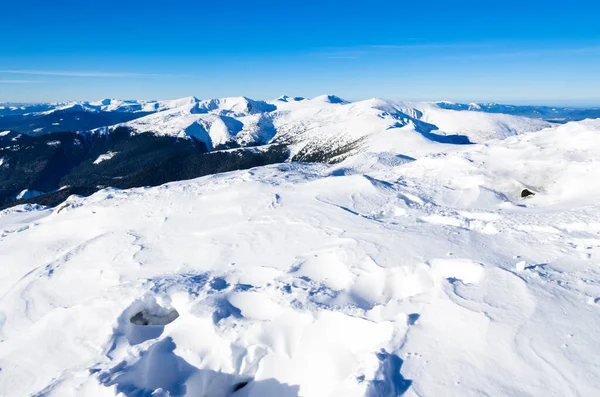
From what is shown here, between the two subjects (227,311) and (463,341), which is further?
(227,311)

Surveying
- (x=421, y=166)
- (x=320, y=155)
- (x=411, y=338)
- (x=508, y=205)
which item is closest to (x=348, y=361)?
(x=411, y=338)

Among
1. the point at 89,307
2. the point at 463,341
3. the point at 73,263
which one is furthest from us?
the point at 73,263

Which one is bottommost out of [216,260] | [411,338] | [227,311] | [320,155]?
[320,155]

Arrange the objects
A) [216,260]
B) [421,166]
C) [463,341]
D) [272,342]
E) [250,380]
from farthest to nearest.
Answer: [421,166] → [216,260] → [272,342] → [250,380] → [463,341]

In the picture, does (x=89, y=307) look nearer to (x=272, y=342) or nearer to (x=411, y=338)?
(x=272, y=342)

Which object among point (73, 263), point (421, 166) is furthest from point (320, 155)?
point (73, 263)

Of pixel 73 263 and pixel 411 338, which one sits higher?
pixel 411 338
